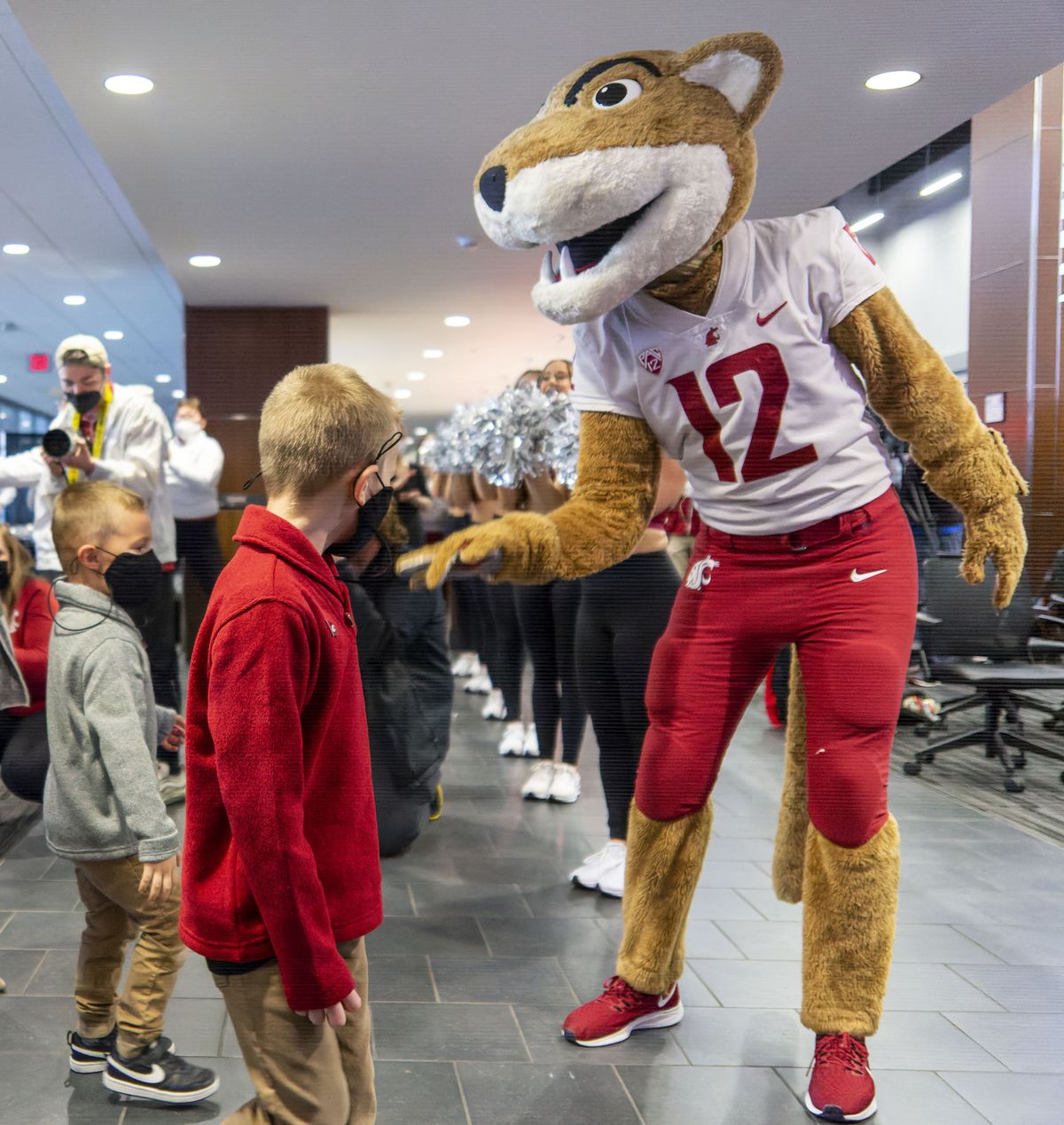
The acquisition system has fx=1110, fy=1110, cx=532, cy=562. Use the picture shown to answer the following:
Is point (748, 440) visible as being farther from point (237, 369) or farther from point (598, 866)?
point (598, 866)

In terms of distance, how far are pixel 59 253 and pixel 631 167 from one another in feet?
3.79

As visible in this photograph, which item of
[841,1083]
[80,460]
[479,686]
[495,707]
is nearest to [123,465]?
[80,460]

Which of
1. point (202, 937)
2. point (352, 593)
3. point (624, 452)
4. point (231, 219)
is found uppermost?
point (231, 219)

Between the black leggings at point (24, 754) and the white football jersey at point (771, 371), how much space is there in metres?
1.30

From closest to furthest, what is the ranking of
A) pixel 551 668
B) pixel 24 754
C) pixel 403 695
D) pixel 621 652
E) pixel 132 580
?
pixel 132 580
pixel 24 754
pixel 621 652
pixel 403 695
pixel 551 668

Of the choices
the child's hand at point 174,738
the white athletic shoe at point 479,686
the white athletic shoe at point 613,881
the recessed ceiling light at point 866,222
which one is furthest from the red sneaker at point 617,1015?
the white athletic shoe at point 479,686

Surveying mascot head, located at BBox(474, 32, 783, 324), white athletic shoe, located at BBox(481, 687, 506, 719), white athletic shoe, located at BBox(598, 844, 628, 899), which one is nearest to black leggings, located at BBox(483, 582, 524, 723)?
white athletic shoe, located at BBox(481, 687, 506, 719)

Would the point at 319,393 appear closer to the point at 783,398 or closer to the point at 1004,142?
the point at 783,398

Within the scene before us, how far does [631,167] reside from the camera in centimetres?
133

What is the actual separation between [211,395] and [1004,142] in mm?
1266

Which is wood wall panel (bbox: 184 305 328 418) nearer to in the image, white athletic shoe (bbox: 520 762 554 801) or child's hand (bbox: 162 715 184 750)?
child's hand (bbox: 162 715 184 750)

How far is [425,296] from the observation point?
1994 mm

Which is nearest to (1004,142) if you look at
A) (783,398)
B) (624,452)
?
(783,398)

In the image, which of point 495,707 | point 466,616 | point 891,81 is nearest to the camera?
point 891,81
